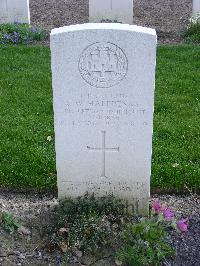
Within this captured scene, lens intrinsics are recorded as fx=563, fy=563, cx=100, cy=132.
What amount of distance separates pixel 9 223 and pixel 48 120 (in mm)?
2281

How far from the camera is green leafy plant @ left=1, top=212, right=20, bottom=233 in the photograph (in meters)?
4.47

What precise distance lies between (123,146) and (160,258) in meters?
0.95

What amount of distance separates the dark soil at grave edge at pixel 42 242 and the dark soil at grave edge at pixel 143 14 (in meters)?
5.57

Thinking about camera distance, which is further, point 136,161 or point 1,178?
point 1,178

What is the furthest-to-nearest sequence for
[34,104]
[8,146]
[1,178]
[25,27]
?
[25,27] → [34,104] → [8,146] → [1,178]

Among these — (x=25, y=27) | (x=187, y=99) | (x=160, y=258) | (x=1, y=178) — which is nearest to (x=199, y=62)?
(x=187, y=99)

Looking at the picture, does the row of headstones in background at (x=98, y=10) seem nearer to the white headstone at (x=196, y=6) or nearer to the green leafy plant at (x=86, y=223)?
the white headstone at (x=196, y=6)

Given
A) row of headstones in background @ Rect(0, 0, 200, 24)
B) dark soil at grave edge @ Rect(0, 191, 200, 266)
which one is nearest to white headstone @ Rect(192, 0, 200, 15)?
row of headstones in background @ Rect(0, 0, 200, 24)

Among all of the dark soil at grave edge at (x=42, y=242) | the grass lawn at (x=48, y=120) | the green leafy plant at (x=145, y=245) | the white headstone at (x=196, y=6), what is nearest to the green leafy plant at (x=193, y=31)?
the white headstone at (x=196, y=6)

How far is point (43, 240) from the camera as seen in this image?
445 centimetres

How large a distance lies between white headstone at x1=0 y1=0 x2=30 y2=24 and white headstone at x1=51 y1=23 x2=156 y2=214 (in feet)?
21.2

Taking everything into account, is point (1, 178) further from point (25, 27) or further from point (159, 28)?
point (159, 28)

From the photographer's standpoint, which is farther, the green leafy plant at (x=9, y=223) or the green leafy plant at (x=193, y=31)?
the green leafy plant at (x=193, y=31)

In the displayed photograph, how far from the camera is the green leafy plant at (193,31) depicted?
9.73m
